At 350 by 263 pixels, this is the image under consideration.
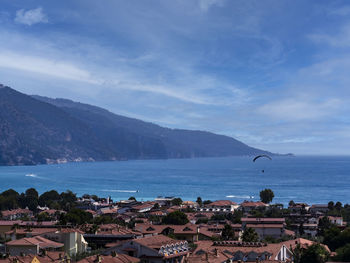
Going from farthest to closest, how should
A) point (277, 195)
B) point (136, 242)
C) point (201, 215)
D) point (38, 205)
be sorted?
point (277, 195)
point (38, 205)
point (201, 215)
point (136, 242)

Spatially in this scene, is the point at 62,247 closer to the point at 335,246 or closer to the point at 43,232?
the point at 43,232

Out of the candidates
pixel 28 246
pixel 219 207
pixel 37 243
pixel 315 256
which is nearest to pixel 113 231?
pixel 37 243

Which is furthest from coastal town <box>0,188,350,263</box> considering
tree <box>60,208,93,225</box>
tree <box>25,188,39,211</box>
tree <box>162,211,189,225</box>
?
tree <box>25,188,39,211</box>

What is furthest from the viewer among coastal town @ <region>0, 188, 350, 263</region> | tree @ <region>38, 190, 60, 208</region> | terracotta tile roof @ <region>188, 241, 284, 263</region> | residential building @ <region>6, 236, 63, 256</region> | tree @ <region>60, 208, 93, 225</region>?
tree @ <region>38, 190, 60, 208</region>

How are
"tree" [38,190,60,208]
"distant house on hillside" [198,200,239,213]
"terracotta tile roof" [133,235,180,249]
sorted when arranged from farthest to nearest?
"tree" [38,190,60,208] → "distant house on hillside" [198,200,239,213] → "terracotta tile roof" [133,235,180,249]

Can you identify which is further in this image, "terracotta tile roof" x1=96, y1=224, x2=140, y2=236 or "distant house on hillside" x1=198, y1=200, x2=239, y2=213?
"distant house on hillside" x1=198, y1=200, x2=239, y2=213

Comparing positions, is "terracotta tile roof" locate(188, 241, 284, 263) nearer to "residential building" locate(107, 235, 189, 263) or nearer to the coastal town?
the coastal town

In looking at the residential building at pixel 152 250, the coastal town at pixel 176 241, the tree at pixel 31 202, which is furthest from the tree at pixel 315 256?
the tree at pixel 31 202

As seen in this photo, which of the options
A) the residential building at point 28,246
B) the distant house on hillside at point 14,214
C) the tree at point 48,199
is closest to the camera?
the residential building at point 28,246

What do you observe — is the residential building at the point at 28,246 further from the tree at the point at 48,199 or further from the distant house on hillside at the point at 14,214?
the tree at the point at 48,199

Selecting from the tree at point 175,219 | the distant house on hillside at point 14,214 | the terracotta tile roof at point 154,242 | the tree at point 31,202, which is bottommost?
the distant house on hillside at point 14,214

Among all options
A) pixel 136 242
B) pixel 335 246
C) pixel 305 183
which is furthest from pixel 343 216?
pixel 305 183
